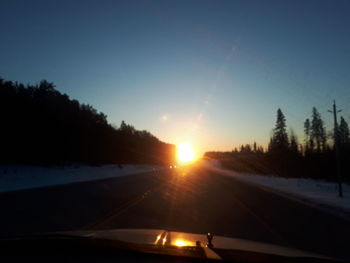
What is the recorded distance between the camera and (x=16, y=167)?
45312 mm

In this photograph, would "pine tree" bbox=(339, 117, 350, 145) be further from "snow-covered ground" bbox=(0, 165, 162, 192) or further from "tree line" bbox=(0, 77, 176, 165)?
"snow-covered ground" bbox=(0, 165, 162, 192)

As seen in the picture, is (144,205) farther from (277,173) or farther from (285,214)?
(277,173)

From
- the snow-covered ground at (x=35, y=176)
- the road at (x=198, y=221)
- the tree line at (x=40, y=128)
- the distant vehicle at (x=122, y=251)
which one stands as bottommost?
the road at (x=198, y=221)

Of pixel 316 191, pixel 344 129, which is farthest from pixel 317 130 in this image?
pixel 316 191

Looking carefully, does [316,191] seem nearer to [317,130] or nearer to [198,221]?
[198,221]

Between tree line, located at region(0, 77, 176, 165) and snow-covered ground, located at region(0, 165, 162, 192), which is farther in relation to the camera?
tree line, located at region(0, 77, 176, 165)

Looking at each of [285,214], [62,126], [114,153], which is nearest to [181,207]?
[285,214]

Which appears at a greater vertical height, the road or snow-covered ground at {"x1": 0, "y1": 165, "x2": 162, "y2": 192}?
snow-covered ground at {"x1": 0, "y1": 165, "x2": 162, "y2": 192}

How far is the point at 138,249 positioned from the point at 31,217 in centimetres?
791

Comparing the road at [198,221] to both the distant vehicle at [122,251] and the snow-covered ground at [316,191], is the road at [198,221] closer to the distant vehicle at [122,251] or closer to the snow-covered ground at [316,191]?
the distant vehicle at [122,251]

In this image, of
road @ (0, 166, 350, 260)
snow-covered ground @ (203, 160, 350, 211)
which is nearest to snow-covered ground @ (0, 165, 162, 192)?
road @ (0, 166, 350, 260)

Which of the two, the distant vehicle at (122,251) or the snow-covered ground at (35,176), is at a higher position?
the distant vehicle at (122,251)

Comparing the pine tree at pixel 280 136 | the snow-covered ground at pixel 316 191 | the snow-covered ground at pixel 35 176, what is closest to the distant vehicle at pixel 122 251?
the snow-covered ground at pixel 316 191

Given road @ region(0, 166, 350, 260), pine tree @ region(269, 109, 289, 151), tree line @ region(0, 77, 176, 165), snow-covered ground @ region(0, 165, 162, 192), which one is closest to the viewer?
road @ region(0, 166, 350, 260)
